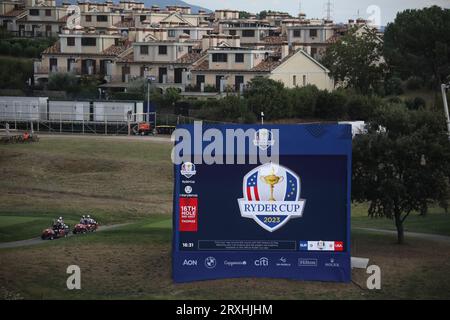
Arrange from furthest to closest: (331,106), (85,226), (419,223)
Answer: (331,106)
(419,223)
(85,226)

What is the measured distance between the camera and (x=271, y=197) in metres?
27.9

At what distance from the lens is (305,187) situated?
91.5ft

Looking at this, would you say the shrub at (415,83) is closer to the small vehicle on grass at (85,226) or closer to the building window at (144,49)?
the building window at (144,49)

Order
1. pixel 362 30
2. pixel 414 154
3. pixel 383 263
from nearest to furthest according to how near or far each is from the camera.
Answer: pixel 383 263, pixel 414 154, pixel 362 30

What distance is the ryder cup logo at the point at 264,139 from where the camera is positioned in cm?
2770

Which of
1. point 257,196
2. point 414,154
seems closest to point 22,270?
point 257,196

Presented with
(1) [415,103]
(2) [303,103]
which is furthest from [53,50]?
(1) [415,103]

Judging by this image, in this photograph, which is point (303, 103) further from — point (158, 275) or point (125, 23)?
point (125, 23)

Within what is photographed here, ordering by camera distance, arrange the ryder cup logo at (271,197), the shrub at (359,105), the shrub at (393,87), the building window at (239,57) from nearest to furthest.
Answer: the ryder cup logo at (271,197) → the shrub at (359,105) → the shrub at (393,87) → the building window at (239,57)

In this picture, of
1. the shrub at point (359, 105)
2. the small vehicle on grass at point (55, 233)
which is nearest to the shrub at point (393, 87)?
the shrub at point (359, 105)

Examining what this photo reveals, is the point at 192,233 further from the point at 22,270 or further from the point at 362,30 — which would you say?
the point at 362,30

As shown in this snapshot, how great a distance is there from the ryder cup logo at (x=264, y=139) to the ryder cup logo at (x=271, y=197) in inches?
20.2

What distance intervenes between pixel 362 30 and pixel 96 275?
68403mm

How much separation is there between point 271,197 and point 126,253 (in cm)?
621
